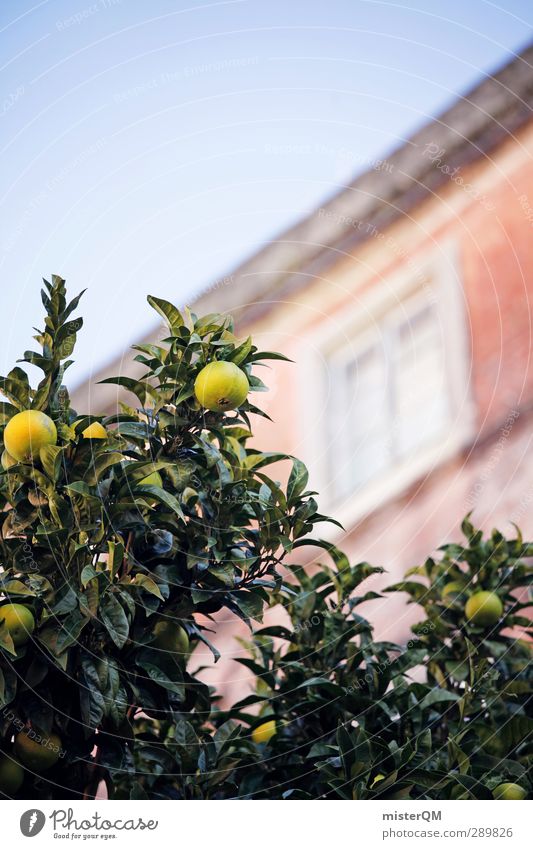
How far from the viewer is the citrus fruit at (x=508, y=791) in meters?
2.66

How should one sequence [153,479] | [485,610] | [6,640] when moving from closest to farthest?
1. [6,640]
2. [153,479]
3. [485,610]

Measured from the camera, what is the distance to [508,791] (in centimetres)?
266

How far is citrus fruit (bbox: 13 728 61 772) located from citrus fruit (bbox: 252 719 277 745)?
78 cm

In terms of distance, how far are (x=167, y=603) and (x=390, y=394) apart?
153 inches

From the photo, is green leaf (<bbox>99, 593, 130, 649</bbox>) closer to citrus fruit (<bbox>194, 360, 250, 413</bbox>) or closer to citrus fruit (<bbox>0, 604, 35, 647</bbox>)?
citrus fruit (<bbox>0, 604, 35, 647</bbox>)

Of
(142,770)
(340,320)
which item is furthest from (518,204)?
(142,770)

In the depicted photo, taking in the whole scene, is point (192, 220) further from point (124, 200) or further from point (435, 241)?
point (435, 241)

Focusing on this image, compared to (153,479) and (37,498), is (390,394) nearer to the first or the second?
(153,479)

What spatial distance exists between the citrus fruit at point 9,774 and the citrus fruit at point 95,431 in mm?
767

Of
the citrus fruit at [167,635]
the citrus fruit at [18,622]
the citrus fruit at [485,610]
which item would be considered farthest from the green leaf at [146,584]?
the citrus fruit at [485,610]

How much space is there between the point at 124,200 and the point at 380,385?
3311mm

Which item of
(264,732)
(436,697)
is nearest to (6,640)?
(264,732)

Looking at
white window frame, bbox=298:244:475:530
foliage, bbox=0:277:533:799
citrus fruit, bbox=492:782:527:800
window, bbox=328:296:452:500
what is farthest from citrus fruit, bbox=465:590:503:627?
window, bbox=328:296:452:500

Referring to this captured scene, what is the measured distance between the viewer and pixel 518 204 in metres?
5.81
